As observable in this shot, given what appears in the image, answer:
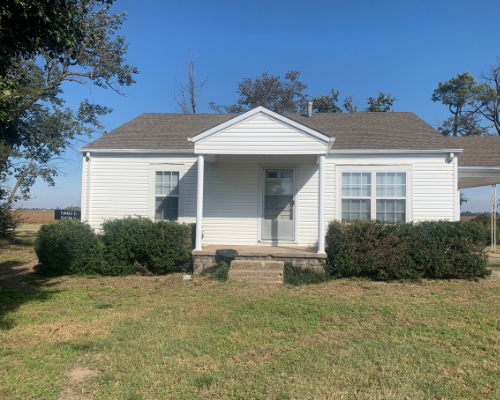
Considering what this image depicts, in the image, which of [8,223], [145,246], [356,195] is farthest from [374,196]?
[8,223]

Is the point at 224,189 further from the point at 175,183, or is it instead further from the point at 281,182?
the point at 281,182

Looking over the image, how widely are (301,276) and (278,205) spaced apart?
2909 millimetres

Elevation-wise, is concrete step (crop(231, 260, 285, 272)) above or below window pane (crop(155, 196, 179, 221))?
below

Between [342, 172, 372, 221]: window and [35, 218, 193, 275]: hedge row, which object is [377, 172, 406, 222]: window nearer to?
[342, 172, 372, 221]: window

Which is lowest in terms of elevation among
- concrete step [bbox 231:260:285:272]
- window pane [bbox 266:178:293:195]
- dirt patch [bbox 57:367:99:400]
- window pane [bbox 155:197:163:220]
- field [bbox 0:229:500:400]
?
dirt patch [bbox 57:367:99:400]

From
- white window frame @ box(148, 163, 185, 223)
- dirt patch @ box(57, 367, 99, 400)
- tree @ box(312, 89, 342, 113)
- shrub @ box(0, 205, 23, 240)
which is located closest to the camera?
dirt patch @ box(57, 367, 99, 400)

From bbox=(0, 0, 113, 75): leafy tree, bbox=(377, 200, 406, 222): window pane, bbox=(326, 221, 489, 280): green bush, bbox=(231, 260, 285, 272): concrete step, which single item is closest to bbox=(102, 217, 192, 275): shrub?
bbox=(231, 260, 285, 272): concrete step

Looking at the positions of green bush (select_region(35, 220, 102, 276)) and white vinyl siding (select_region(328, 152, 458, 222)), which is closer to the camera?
green bush (select_region(35, 220, 102, 276))

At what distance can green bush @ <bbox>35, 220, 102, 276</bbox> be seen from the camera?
349 inches

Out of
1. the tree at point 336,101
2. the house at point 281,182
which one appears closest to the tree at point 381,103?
the tree at point 336,101

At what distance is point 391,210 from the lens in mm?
9844

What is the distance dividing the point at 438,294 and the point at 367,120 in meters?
6.89

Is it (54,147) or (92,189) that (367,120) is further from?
(54,147)

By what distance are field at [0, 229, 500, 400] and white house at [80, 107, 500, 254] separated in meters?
2.89
